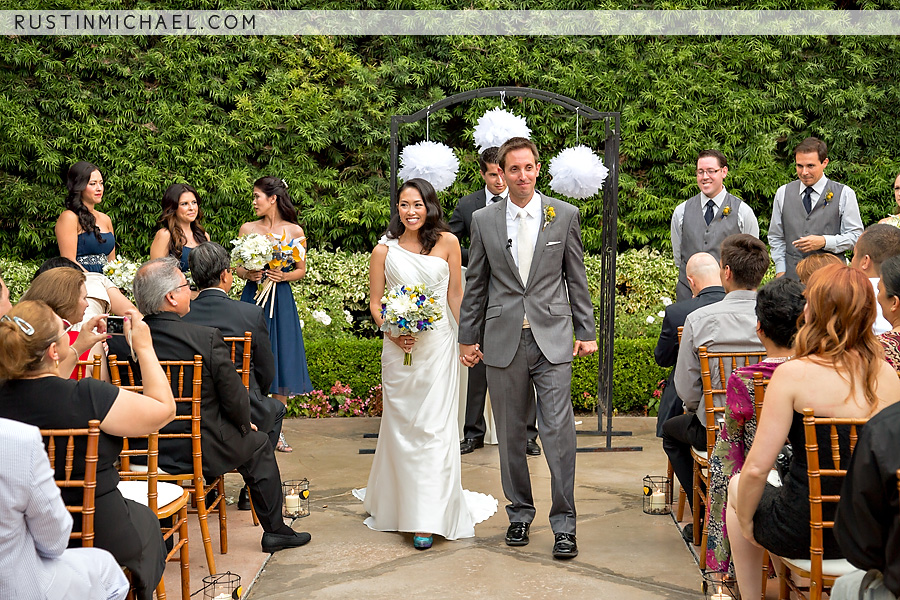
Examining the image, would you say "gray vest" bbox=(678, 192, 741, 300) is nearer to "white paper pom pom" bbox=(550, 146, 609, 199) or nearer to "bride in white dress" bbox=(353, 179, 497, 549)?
"white paper pom pom" bbox=(550, 146, 609, 199)

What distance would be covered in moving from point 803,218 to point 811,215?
0.22 ft

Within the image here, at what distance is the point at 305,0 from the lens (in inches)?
404

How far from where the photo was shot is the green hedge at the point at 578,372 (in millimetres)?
7988

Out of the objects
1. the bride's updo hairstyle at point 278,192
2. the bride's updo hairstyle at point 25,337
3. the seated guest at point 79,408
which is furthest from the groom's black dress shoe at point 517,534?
the bride's updo hairstyle at point 278,192

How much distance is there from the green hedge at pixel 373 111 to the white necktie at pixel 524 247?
5.47 m

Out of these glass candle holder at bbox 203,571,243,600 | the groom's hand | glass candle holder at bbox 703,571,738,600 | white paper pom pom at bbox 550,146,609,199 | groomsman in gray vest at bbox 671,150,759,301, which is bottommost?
glass candle holder at bbox 203,571,243,600

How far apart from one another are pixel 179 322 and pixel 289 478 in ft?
6.70

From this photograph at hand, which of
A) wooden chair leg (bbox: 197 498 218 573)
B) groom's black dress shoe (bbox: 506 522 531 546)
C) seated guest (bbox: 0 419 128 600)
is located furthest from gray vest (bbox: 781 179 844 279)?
seated guest (bbox: 0 419 128 600)

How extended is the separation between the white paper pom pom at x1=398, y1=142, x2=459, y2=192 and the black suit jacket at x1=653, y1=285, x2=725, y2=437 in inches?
95.6

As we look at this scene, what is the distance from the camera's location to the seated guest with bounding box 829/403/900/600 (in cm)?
217

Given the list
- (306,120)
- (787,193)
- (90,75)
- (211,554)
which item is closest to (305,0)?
(306,120)

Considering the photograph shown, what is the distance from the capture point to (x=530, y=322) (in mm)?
4508

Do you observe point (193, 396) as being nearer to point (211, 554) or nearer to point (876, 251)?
point (211, 554)

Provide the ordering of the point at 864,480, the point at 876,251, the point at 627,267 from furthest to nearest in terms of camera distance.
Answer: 1. the point at 627,267
2. the point at 876,251
3. the point at 864,480
